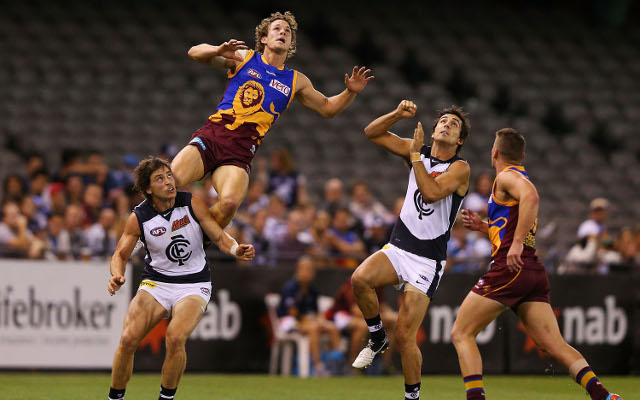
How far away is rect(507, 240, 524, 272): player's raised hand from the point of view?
7.77 m

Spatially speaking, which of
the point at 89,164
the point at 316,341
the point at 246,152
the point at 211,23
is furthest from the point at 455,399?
the point at 211,23

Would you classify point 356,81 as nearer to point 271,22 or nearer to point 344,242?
point 271,22

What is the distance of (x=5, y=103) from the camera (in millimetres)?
17906

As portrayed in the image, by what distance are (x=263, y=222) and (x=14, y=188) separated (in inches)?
137

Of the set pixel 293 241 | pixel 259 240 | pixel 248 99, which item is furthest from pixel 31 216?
pixel 248 99

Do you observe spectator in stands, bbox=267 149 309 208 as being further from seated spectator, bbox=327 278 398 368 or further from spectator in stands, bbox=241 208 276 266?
seated spectator, bbox=327 278 398 368

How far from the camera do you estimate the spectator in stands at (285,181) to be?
14844mm

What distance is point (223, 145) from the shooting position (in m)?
8.59

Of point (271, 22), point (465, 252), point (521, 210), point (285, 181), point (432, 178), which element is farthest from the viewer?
point (285, 181)

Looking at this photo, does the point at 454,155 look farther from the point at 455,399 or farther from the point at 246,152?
the point at 455,399

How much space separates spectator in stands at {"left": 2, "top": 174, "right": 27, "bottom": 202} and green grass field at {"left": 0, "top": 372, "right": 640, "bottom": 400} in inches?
94.5

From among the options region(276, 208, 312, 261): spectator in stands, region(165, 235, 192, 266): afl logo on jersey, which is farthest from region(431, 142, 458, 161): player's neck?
region(276, 208, 312, 261): spectator in stands

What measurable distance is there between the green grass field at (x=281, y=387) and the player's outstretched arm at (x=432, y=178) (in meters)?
3.17

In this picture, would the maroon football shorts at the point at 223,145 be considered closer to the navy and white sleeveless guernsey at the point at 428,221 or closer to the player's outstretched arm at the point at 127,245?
the player's outstretched arm at the point at 127,245
